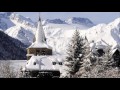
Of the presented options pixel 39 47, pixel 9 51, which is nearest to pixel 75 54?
pixel 9 51

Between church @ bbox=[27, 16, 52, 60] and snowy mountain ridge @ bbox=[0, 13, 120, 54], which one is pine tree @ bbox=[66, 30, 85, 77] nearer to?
snowy mountain ridge @ bbox=[0, 13, 120, 54]

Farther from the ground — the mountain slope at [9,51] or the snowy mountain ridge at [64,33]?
the snowy mountain ridge at [64,33]

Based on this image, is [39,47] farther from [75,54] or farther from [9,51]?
[75,54]

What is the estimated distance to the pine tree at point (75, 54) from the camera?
1769 centimetres

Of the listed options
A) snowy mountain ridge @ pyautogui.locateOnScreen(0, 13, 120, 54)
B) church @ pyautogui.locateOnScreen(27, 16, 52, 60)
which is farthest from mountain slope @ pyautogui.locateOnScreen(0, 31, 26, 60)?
snowy mountain ridge @ pyautogui.locateOnScreen(0, 13, 120, 54)

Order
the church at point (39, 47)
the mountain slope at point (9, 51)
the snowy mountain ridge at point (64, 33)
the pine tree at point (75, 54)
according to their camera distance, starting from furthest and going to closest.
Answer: the church at point (39, 47) → the snowy mountain ridge at point (64, 33) → the mountain slope at point (9, 51) → the pine tree at point (75, 54)

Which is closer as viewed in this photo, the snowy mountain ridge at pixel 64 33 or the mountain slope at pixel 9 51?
the mountain slope at pixel 9 51

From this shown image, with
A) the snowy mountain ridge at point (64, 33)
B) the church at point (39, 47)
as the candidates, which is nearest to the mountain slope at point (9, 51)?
the church at point (39, 47)

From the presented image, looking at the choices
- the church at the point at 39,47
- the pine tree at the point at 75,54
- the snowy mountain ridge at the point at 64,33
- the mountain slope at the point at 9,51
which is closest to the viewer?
the pine tree at the point at 75,54

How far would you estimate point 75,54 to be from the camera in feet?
62.1

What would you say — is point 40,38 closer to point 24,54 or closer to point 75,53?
point 24,54

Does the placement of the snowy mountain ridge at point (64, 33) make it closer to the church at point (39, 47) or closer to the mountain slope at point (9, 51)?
the church at point (39, 47)
